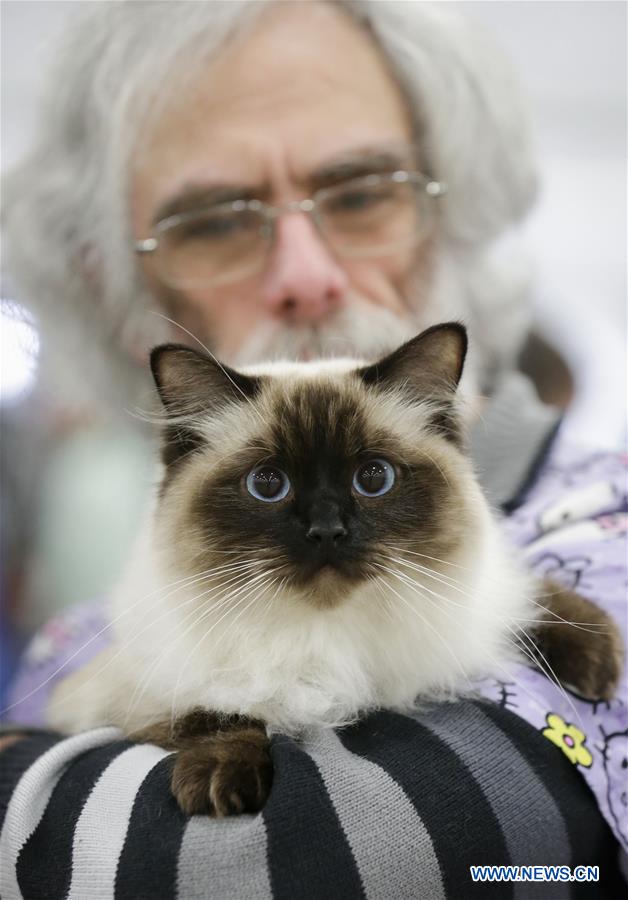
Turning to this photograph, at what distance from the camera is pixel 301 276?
1583 millimetres

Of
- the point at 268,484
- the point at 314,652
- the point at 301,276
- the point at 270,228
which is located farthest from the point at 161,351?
the point at 270,228

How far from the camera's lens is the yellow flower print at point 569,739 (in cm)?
92

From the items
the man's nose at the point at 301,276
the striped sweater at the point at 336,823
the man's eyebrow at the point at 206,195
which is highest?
the man's eyebrow at the point at 206,195

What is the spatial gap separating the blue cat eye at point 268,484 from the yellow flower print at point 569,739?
0.51m

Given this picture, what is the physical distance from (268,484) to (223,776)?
1.35ft

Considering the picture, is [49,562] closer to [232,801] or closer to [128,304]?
[128,304]

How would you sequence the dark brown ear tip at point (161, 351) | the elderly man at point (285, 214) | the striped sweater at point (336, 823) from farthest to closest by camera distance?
the elderly man at point (285, 214) < the dark brown ear tip at point (161, 351) < the striped sweater at point (336, 823)

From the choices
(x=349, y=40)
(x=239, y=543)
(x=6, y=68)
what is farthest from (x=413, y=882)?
(x=6, y=68)

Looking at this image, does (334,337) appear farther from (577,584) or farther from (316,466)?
(577,584)

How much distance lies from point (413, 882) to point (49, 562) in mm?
2917

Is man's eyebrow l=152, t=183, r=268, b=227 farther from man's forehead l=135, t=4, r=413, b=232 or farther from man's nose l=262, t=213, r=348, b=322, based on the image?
man's nose l=262, t=213, r=348, b=322

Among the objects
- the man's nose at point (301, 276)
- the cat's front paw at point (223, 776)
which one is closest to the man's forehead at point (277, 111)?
the man's nose at point (301, 276)

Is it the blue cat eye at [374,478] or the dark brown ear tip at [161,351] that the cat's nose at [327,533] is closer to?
the blue cat eye at [374,478]

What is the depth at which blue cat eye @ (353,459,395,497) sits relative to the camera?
3.34ft
